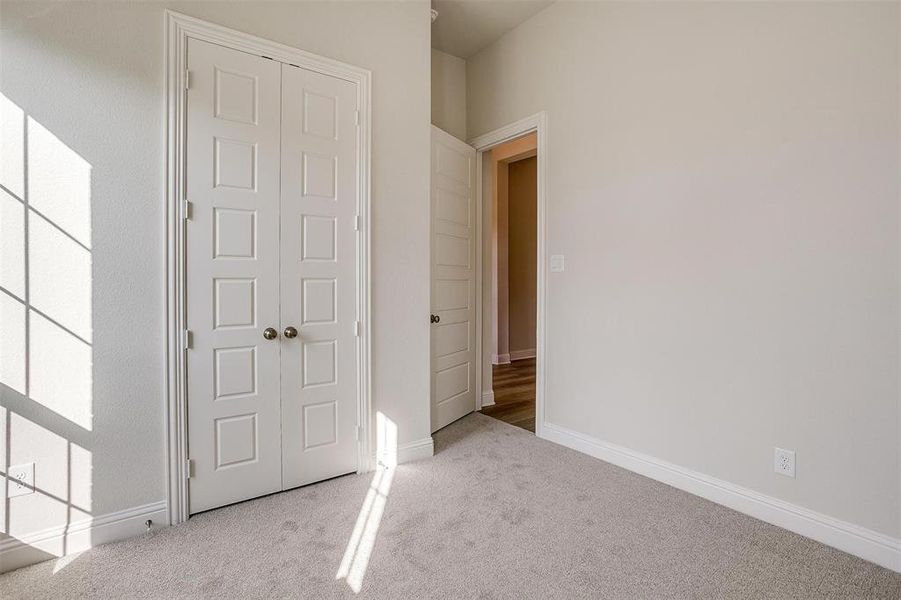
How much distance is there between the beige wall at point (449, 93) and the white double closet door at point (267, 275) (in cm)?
135

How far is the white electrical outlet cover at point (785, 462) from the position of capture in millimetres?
2154

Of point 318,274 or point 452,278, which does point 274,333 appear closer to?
point 318,274

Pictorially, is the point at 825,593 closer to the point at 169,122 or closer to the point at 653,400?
the point at 653,400

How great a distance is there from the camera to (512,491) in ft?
8.24

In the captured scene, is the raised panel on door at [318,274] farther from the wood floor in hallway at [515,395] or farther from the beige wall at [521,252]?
the beige wall at [521,252]

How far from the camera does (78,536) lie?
1949 millimetres

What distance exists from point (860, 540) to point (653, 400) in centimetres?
105

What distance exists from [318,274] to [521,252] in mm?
4875

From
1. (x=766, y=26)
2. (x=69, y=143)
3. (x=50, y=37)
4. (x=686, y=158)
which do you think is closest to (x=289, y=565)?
(x=69, y=143)

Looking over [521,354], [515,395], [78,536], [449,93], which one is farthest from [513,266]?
[78,536]

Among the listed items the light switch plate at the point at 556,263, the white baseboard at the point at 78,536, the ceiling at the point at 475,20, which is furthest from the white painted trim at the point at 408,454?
the ceiling at the point at 475,20

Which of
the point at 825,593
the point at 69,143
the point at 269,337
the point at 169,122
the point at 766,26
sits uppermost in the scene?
the point at 766,26

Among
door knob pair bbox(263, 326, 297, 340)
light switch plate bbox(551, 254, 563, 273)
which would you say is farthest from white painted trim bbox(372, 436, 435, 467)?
light switch plate bbox(551, 254, 563, 273)

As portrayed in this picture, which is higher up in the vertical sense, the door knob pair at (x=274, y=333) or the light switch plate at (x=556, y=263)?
the light switch plate at (x=556, y=263)
